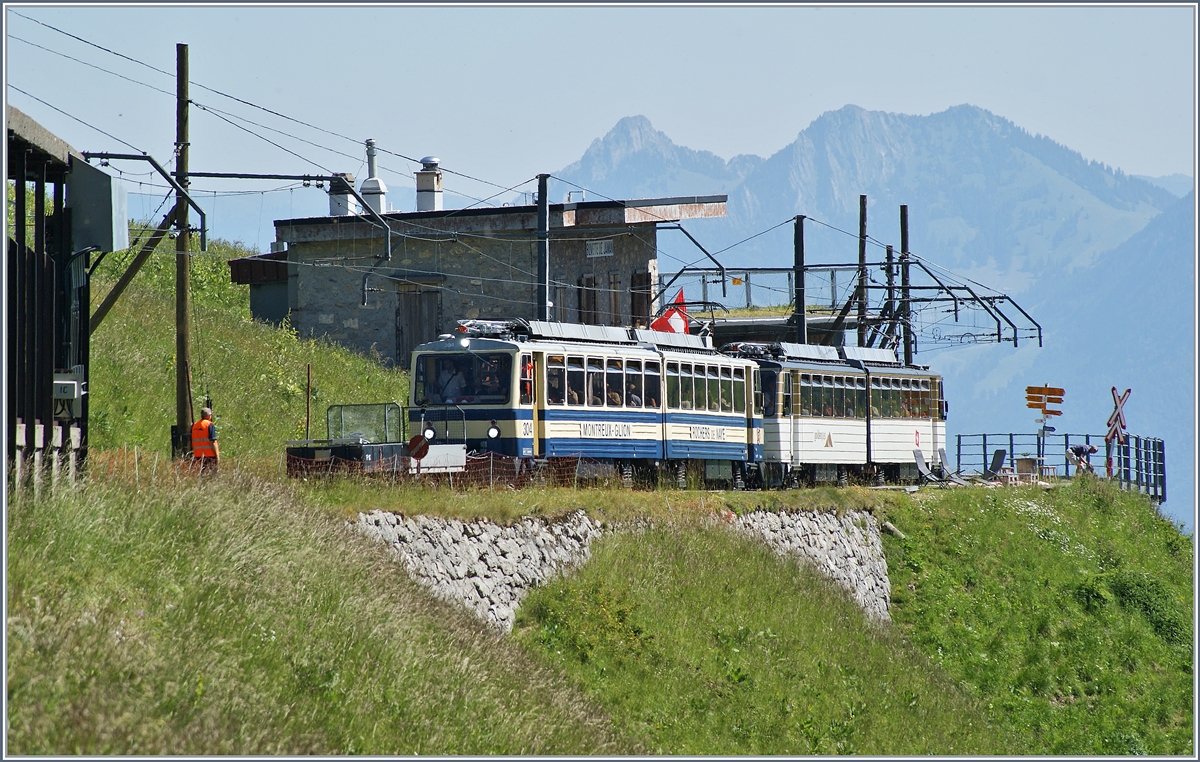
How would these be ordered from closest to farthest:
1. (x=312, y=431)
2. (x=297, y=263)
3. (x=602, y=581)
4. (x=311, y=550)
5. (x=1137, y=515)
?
(x=311, y=550) → (x=602, y=581) → (x=312, y=431) → (x=1137, y=515) → (x=297, y=263)

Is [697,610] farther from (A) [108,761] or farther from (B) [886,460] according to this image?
(B) [886,460]

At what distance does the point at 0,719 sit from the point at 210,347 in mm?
25087

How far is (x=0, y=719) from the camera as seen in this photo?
29.2 feet

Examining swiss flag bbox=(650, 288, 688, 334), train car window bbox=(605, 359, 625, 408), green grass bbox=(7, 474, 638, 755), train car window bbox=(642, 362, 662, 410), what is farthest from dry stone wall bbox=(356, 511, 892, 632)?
swiss flag bbox=(650, 288, 688, 334)

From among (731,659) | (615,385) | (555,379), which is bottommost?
(731,659)

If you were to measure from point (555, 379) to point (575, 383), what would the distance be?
0.49 meters

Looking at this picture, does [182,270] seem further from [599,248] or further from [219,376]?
[599,248]

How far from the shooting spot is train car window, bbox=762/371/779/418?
3102cm

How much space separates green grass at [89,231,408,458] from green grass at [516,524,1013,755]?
6.48 metres

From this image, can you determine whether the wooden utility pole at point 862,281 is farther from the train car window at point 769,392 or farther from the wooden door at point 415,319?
the wooden door at point 415,319

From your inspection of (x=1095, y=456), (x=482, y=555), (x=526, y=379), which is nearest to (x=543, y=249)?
(x=526, y=379)

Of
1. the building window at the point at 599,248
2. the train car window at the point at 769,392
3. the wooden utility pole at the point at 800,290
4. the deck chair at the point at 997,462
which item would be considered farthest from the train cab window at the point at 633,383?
the deck chair at the point at 997,462

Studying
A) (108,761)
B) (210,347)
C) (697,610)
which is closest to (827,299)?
(210,347)

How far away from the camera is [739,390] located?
29766 millimetres
